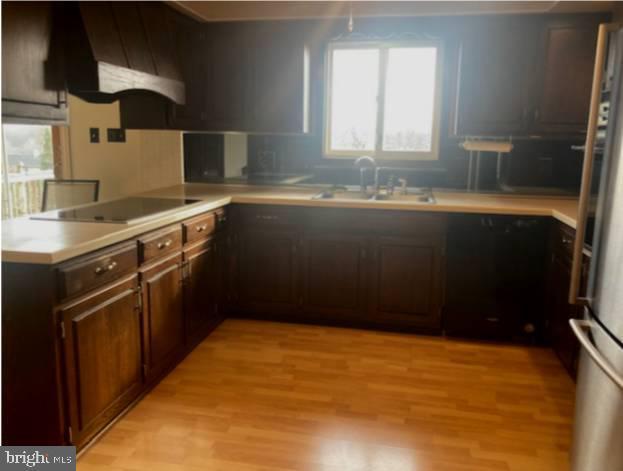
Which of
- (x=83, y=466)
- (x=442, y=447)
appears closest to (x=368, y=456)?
(x=442, y=447)

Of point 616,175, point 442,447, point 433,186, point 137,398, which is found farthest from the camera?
point 433,186

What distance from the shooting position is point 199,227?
2848 mm

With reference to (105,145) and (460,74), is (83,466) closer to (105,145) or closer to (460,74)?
(105,145)

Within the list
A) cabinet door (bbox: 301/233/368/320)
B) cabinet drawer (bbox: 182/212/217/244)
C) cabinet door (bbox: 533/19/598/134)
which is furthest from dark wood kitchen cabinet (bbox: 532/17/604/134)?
cabinet drawer (bbox: 182/212/217/244)

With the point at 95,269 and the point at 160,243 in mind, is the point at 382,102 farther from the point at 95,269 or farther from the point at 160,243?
the point at 95,269

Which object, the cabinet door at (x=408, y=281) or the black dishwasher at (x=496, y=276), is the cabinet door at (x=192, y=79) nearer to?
the cabinet door at (x=408, y=281)

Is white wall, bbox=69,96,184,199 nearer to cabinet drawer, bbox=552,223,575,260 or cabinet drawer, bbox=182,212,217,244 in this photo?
cabinet drawer, bbox=182,212,217,244

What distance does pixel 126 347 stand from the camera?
2.19 metres

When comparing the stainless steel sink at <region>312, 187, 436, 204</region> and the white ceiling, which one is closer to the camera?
the white ceiling

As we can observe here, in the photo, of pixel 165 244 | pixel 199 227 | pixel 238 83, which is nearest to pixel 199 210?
pixel 199 227

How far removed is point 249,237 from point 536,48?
2.17 m

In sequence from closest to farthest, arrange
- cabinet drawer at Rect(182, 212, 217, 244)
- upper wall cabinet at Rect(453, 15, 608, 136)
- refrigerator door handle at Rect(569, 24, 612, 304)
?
1. refrigerator door handle at Rect(569, 24, 612, 304)
2. cabinet drawer at Rect(182, 212, 217, 244)
3. upper wall cabinet at Rect(453, 15, 608, 136)

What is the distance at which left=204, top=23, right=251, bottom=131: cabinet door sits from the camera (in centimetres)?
346

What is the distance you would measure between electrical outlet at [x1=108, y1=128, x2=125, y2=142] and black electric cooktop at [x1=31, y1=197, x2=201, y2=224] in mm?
→ 1002
